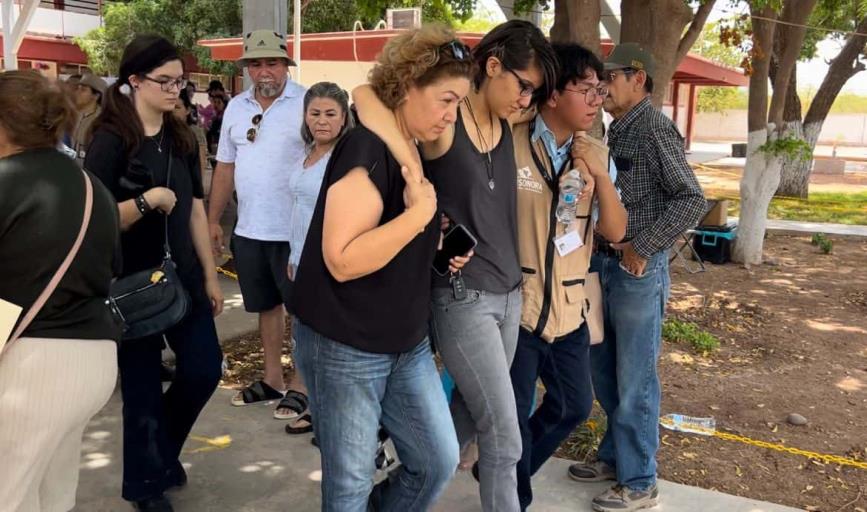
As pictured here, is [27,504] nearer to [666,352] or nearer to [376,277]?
[376,277]

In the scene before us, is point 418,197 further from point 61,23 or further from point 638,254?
point 61,23

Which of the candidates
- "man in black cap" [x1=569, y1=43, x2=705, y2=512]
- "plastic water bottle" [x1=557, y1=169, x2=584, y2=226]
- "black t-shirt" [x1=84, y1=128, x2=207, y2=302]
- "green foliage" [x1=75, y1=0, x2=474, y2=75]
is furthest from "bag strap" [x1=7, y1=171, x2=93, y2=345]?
"green foliage" [x1=75, y1=0, x2=474, y2=75]

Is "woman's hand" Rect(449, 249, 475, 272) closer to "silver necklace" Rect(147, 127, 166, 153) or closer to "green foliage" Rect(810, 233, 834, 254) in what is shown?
"silver necklace" Rect(147, 127, 166, 153)

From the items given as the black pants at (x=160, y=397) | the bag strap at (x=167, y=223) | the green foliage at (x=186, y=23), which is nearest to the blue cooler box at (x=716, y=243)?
the black pants at (x=160, y=397)

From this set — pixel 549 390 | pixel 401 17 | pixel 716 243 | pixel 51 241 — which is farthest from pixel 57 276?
pixel 401 17

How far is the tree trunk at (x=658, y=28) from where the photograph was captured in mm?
6031

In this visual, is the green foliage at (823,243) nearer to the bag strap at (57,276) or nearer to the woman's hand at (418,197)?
the woman's hand at (418,197)

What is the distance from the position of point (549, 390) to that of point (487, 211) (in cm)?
90

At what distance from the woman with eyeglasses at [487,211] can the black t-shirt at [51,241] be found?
0.99 m

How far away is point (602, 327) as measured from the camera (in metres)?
3.24

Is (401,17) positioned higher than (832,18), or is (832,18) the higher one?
(832,18)

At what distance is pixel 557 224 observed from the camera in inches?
111

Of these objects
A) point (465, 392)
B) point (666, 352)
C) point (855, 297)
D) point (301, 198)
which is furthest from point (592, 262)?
point (855, 297)

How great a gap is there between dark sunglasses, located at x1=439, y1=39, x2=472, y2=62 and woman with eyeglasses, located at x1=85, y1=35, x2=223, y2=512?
127 centimetres
